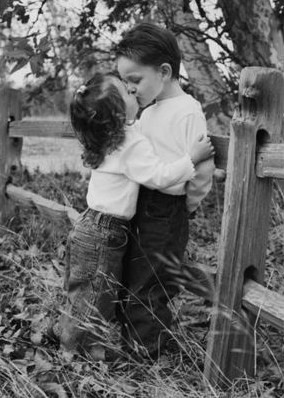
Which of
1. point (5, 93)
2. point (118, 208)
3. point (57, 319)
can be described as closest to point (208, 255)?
point (57, 319)

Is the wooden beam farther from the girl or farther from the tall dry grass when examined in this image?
the tall dry grass

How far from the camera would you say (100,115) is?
2.88 meters

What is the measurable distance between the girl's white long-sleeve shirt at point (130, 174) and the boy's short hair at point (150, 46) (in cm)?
31

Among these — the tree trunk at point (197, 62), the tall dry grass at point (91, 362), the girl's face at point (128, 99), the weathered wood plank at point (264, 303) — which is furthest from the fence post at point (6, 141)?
the weathered wood plank at point (264, 303)

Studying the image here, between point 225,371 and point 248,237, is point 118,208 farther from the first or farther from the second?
point 225,371

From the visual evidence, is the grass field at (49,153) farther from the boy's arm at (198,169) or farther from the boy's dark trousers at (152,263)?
the boy's arm at (198,169)

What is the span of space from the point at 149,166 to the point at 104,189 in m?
0.30

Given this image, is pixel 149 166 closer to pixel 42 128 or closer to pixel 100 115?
pixel 100 115

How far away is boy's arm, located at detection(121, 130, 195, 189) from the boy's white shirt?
2.8 inches

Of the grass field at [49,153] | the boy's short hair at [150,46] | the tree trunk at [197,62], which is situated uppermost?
the tree trunk at [197,62]

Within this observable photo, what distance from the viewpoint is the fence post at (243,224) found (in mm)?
2600

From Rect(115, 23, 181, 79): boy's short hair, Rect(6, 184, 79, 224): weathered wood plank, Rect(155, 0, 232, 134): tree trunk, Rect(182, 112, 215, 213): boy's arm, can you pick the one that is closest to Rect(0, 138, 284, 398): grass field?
Rect(6, 184, 79, 224): weathered wood plank

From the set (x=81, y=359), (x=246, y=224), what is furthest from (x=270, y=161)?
(x=81, y=359)

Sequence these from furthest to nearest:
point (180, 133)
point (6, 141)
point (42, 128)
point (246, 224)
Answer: point (6, 141)
point (42, 128)
point (180, 133)
point (246, 224)
